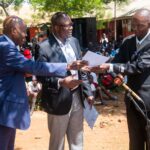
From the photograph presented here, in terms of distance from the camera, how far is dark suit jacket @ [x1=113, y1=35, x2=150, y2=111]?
4.06 meters

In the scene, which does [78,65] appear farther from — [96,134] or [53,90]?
[96,134]

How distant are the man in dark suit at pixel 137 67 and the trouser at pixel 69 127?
488 millimetres

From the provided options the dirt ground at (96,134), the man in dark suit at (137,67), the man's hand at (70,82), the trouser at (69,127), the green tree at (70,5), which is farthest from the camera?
the green tree at (70,5)

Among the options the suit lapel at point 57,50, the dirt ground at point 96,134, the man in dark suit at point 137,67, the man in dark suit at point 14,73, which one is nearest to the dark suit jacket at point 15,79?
the man in dark suit at point 14,73

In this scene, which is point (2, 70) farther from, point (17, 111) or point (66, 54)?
point (66, 54)

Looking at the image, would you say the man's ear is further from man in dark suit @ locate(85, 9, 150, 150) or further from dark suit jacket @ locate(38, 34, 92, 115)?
man in dark suit @ locate(85, 9, 150, 150)

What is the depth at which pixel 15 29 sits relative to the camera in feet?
12.0

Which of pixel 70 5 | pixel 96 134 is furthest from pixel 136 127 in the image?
pixel 70 5


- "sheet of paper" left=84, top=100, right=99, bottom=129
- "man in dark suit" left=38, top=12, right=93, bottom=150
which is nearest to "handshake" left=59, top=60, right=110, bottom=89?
"man in dark suit" left=38, top=12, right=93, bottom=150

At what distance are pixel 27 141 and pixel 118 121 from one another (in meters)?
1.92

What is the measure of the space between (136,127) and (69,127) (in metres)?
0.70

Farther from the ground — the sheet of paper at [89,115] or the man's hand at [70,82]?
the man's hand at [70,82]

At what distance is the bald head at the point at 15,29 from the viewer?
11.9 ft

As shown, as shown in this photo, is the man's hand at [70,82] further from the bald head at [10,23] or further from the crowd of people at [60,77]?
the bald head at [10,23]
